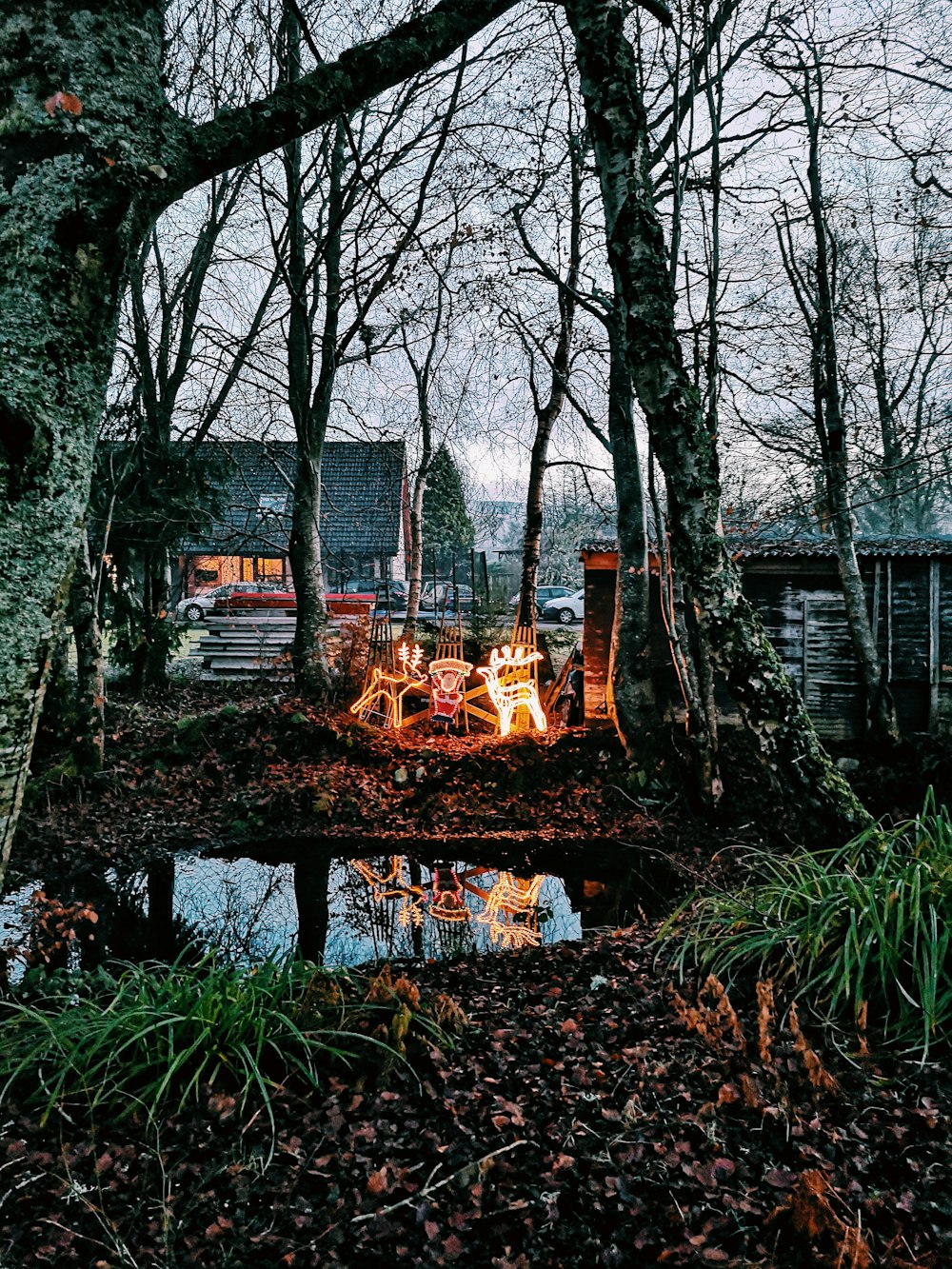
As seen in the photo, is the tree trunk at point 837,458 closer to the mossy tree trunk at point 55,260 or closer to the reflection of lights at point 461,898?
the reflection of lights at point 461,898

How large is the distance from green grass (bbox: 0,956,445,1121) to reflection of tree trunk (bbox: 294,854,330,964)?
1.39m

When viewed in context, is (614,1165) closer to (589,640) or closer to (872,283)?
(589,640)

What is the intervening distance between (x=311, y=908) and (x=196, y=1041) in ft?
10.4

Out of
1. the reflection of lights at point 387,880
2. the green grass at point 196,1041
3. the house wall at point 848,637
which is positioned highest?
the house wall at point 848,637

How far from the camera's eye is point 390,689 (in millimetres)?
9992

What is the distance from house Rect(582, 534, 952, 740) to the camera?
385 inches

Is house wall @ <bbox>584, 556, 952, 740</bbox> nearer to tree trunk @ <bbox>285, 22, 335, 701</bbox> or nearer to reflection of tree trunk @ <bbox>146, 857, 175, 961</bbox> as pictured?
tree trunk @ <bbox>285, 22, 335, 701</bbox>

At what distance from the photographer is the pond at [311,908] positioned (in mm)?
4848

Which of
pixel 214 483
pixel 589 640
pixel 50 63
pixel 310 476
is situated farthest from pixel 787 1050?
pixel 214 483

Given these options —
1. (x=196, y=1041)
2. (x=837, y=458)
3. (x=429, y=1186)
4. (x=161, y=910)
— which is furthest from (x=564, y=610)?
(x=429, y=1186)

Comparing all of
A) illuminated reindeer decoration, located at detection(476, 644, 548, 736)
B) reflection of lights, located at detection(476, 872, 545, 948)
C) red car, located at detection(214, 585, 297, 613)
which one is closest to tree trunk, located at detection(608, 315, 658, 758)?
illuminated reindeer decoration, located at detection(476, 644, 548, 736)

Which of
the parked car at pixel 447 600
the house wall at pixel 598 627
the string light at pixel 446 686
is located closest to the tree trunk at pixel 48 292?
the string light at pixel 446 686

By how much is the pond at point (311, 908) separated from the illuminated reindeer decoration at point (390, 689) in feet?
10.4

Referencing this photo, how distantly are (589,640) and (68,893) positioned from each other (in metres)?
7.33
